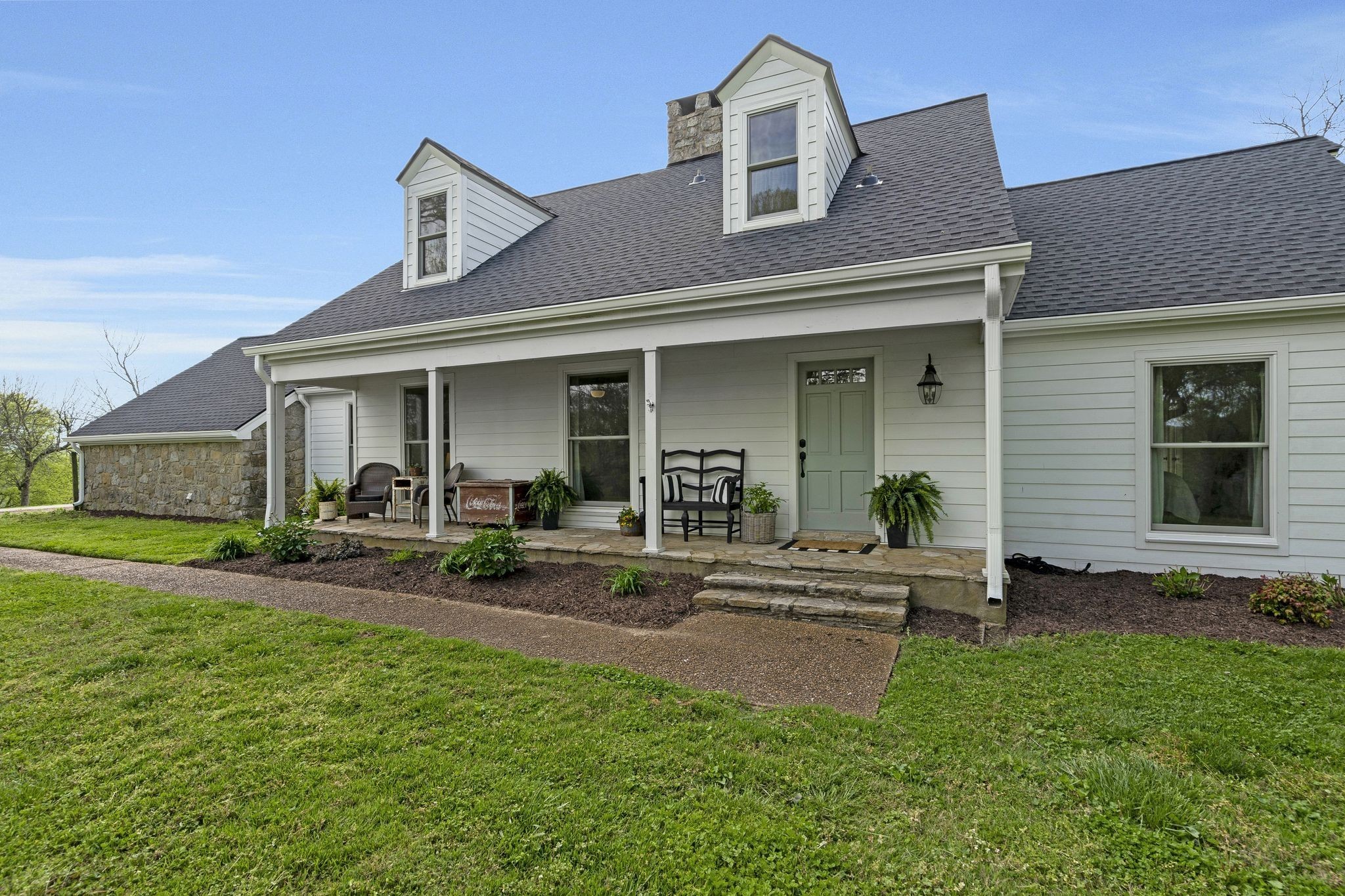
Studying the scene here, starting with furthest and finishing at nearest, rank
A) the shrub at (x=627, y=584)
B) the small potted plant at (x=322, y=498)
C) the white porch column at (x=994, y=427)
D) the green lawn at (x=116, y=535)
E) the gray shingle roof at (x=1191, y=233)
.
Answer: the small potted plant at (x=322, y=498) < the green lawn at (x=116, y=535) < the gray shingle roof at (x=1191, y=233) < the shrub at (x=627, y=584) < the white porch column at (x=994, y=427)

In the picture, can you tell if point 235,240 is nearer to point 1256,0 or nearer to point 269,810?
point 269,810

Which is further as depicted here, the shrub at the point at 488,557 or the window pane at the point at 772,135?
the window pane at the point at 772,135

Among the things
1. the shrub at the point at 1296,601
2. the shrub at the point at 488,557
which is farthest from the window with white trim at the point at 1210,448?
the shrub at the point at 488,557

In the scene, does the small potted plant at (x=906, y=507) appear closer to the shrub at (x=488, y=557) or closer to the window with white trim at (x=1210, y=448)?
the window with white trim at (x=1210, y=448)

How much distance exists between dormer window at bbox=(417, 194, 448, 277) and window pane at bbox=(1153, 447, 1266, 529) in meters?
9.25

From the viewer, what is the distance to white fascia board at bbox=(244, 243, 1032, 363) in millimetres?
4727

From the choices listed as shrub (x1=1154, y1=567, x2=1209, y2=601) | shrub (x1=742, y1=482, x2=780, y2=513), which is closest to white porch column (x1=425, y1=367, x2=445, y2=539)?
shrub (x1=742, y1=482, x2=780, y2=513)

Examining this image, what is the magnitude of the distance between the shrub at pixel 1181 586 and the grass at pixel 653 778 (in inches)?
50.3

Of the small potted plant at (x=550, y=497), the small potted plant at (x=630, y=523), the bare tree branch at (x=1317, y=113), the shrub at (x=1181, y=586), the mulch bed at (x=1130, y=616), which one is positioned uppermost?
the bare tree branch at (x=1317, y=113)

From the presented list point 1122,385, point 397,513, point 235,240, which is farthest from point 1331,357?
point 235,240

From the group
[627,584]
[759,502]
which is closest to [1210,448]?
[759,502]

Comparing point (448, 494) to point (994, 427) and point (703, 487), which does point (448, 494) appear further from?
point (994, 427)

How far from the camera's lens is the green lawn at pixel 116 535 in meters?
7.75

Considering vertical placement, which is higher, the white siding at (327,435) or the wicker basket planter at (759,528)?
the white siding at (327,435)
